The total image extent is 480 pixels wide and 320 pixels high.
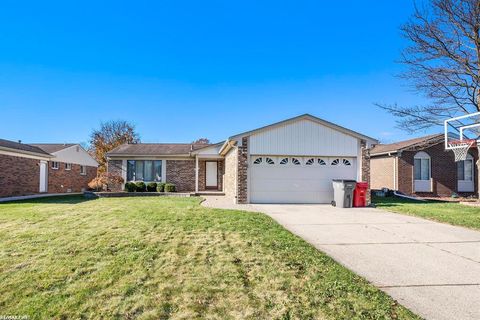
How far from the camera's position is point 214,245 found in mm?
6039

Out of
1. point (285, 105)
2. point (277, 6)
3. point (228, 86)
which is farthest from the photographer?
point (285, 105)

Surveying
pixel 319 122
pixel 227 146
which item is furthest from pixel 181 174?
pixel 319 122

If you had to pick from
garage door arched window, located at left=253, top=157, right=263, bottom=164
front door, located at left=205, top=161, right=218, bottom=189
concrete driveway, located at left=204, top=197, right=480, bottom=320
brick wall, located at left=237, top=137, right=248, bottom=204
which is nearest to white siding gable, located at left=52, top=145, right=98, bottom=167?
front door, located at left=205, top=161, right=218, bottom=189

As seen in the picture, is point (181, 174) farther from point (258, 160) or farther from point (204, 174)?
point (258, 160)

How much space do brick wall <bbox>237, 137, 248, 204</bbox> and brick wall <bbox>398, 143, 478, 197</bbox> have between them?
38.2 feet

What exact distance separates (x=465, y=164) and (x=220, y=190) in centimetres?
1720

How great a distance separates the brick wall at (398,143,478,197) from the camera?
64.2ft

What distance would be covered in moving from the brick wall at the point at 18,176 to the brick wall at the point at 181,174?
27.8ft

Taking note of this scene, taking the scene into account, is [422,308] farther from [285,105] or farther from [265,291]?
[285,105]

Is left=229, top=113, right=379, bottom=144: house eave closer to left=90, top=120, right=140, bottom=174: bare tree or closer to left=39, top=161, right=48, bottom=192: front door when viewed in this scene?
left=39, top=161, right=48, bottom=192: front door

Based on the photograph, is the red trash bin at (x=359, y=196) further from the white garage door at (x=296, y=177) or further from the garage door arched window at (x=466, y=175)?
the garage door arched window at (x=466, y=175)

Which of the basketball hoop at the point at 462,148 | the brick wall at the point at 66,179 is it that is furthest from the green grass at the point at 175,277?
the brick wall at the point at 66,179

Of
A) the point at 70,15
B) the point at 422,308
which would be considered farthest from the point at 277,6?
the point at 422,308

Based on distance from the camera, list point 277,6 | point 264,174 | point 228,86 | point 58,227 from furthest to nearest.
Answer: point 228,86 < point 264,174 < point 277,6 < point 58,227
